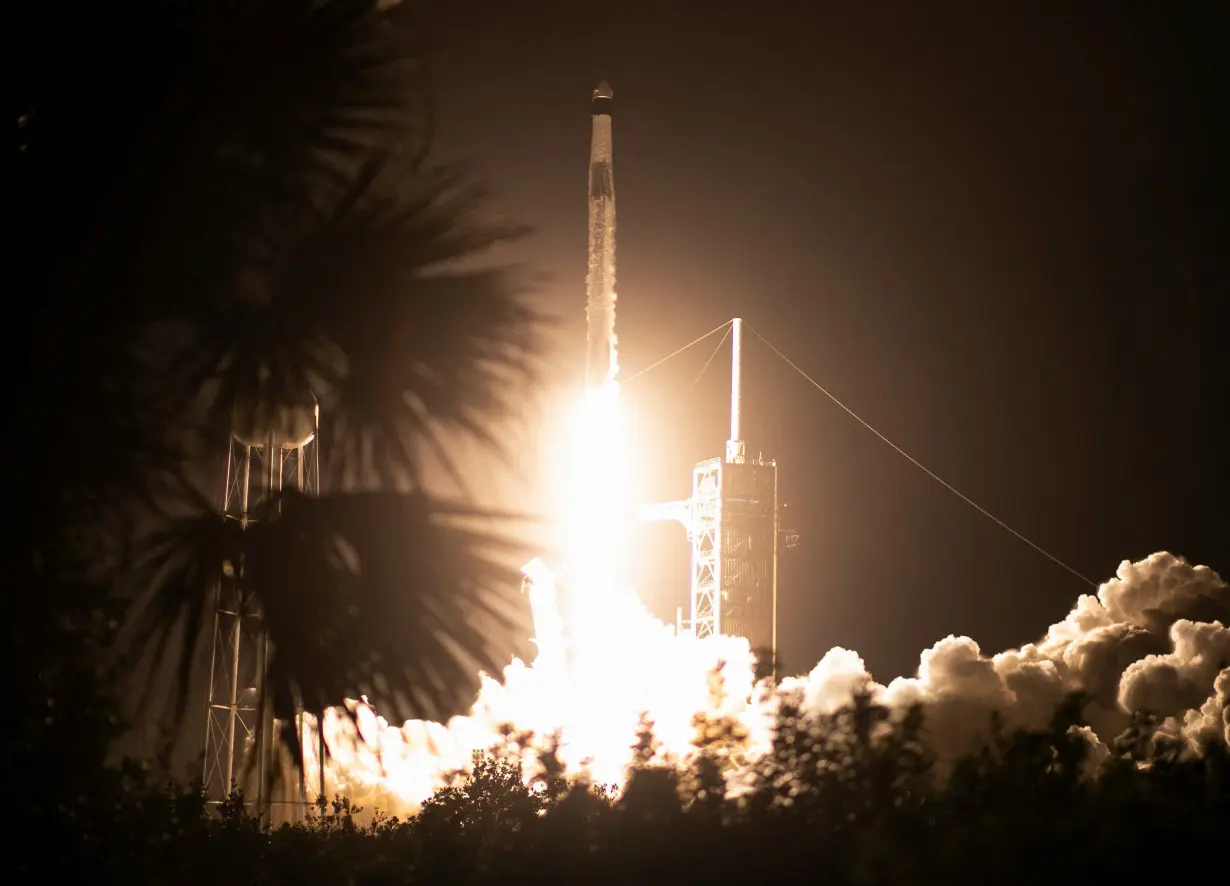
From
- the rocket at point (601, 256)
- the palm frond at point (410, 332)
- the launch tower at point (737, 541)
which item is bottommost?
the palm frond at point (410, 332)

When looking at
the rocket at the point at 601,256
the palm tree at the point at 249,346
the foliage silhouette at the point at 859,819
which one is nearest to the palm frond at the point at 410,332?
the palm tree at the point at 249,346

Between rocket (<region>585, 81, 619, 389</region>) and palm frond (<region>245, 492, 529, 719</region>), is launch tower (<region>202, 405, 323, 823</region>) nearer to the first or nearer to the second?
Result: palm frond (<region>245, 492, 529, 719</region>)

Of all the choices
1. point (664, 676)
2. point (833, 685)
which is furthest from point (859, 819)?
point (664, 676)

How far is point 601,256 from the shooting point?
55031 mm

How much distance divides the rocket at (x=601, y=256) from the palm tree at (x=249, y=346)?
4790 cm

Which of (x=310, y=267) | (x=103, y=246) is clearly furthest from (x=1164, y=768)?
(x=103, y=246)

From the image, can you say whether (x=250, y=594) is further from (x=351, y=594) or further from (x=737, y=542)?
(x=737, y=542)

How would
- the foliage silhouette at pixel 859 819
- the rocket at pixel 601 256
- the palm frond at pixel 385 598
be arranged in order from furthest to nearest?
the rocket at pixel 601 256, the foliage silhouette at pixel 859 819, the palm frond at pixel 385 598

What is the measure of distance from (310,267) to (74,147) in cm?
80

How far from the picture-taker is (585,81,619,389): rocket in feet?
176

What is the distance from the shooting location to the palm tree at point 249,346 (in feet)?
13.3

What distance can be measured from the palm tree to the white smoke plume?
393mm

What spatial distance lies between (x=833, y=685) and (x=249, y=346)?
3441mm

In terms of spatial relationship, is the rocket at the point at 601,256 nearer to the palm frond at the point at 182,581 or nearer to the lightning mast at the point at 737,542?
the lightning mast at the point at 737,542
